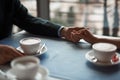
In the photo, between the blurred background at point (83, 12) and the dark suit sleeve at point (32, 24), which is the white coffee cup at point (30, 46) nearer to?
the dark suit sleeve at point (32, 24)

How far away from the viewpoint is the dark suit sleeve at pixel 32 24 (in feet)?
4.52

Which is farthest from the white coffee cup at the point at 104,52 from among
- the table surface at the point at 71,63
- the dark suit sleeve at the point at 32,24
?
the dark suit sleeve at the point at 32,24

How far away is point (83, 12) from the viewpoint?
2373 mm

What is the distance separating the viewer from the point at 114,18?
2.29 meters

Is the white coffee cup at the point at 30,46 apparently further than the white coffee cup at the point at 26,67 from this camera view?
Yes

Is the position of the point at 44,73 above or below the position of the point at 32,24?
below

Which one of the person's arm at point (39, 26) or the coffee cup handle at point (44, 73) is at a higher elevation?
the person's arm at point (39, 26)

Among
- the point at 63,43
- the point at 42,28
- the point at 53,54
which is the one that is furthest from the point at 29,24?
the point at 53,54

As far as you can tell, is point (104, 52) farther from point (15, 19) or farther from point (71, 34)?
point (15, 19)

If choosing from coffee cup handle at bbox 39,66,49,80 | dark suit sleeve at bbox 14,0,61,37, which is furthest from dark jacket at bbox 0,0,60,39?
coffee cup handle at bbox 39,66,49,80

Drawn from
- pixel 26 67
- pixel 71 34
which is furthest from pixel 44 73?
pixel 71 34

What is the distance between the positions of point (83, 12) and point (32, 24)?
1.03 m

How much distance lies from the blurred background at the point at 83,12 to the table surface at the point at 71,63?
1083mm

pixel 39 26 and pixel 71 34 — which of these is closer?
pixel 71 34
